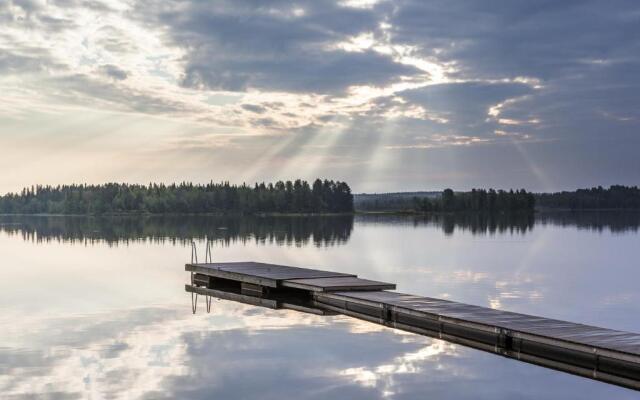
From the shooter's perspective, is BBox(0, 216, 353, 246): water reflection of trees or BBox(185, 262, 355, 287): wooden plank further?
BBox(0, 216, 353, 246): water reflection of trees

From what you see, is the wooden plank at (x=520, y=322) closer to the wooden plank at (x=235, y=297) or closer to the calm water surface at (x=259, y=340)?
the calm water surface at (x=259, y=340)

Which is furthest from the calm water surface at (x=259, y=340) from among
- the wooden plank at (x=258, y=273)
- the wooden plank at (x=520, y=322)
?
the wooden plank at (x=258, y=273)

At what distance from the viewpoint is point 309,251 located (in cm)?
6162

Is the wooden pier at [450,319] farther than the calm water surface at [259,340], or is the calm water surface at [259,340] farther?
the wooden pier at [450,319]

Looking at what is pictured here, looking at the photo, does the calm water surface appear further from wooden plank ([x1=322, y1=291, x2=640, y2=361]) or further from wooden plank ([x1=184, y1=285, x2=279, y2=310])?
wooden plank ([x1=322, y1=291, x2=640, y2=361])

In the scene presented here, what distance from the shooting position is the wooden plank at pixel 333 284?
29.4m

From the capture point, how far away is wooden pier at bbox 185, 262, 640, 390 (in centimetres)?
1744

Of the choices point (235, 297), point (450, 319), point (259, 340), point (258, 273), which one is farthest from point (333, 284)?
point (450, 319)

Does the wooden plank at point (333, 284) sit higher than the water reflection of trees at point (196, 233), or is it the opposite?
the wooden plank at point (333, 284)

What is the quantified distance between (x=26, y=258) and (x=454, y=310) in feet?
134

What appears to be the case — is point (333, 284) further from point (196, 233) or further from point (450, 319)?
point (196, 233)

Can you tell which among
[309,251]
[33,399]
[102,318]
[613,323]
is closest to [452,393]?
[33,399]

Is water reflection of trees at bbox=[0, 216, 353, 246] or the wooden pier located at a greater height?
the wooden pier

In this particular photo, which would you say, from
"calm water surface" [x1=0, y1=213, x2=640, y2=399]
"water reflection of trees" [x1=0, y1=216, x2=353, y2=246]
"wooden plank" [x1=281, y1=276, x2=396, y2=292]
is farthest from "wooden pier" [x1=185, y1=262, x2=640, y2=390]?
"water reflection of trees" [x1=0, y1=216, x2=353, y2=246]
